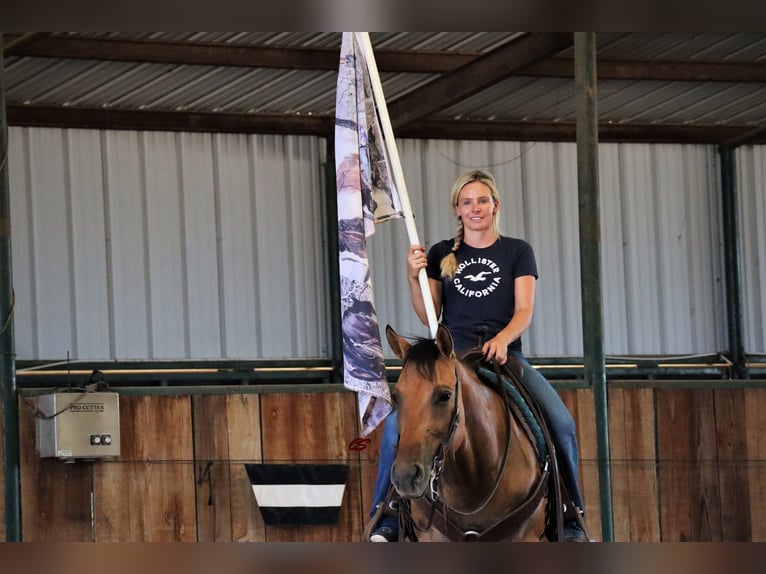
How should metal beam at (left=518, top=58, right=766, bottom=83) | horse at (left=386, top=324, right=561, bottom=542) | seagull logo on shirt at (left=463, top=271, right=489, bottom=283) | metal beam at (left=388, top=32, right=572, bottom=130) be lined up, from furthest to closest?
metal beam at (left=518, top=58, right=766, bottom=83) → metal beam at (left=388, top=32, right=572, bottom=130) → seagull logo on shirt at (left=463, top=271, right=489, bottom=283) → horse at (left=386, top=324, right=561, bottom=542)

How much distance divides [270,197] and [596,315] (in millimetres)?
5167

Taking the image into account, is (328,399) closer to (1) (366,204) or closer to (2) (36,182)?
(2) (36,182)

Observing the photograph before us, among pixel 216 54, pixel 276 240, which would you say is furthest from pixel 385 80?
pixel 276 240

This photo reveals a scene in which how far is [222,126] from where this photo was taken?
13453 millimetres

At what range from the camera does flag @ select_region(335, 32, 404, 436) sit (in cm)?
288

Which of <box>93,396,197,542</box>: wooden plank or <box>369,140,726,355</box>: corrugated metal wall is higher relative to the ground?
<box>369,140,726,355</box>: corrugated metal wall

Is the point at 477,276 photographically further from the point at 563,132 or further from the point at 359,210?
the point at 563,132

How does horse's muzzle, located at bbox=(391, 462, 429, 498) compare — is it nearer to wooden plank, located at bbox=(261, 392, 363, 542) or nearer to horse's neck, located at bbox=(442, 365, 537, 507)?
horse's neck, located at bbox=(442, 365, 537, 507)

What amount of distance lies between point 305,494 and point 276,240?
472cm

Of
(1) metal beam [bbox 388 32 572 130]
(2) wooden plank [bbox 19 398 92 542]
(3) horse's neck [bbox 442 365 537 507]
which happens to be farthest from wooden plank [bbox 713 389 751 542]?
(2) wooden plank [bbox 19 398 92 542]

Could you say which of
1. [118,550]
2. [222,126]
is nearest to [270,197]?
[222,126]

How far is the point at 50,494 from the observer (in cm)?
920

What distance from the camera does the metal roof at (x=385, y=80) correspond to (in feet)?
39.1

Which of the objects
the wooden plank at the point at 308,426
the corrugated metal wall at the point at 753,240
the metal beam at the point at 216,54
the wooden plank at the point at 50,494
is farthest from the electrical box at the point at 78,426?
the corrugated metal wall at the point at 753,240
